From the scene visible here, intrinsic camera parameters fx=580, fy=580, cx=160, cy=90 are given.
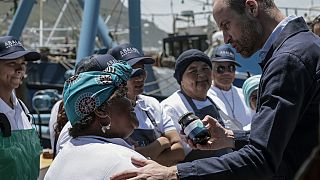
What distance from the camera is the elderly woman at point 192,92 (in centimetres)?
437

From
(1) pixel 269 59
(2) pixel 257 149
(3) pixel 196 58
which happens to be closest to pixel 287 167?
(2) pixel 257 149

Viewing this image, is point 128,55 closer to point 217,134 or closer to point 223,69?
point 223,69

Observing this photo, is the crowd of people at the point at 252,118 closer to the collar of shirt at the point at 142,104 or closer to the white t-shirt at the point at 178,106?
the collar of shirt at the point at 142,104

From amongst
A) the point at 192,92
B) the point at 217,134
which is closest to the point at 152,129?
the point at 192,92

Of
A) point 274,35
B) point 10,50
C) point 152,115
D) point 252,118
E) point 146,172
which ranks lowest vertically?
point 152,115

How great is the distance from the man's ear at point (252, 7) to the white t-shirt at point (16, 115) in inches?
80.0

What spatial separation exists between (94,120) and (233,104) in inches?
115

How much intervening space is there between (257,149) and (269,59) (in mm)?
385

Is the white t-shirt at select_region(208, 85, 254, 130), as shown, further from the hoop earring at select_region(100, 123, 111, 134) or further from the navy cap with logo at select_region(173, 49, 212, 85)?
the hoop earring at select_region(100, 123, 111, 134)

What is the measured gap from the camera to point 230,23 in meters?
2.44

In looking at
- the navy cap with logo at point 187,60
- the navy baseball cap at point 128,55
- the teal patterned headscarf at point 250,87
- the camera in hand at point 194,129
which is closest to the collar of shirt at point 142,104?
the navy baseball cap at point 128,55

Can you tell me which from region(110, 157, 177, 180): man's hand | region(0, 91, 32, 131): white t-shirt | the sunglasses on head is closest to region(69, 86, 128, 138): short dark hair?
region(110, 157, 177, 180): man's hand

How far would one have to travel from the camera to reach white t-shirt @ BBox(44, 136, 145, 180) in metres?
1.97

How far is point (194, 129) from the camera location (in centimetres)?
274
